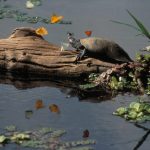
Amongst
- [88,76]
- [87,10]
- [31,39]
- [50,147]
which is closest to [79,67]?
[88,76]

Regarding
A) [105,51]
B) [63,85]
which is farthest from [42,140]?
[105,51]

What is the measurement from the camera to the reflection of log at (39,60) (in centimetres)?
805

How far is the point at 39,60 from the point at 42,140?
249 centimetres

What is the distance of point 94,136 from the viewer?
235 inches

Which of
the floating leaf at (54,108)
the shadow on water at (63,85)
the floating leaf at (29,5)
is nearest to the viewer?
the floating leaf at (54,108)

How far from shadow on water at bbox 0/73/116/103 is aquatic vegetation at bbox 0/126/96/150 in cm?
141

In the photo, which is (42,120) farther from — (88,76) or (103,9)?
(103,9)

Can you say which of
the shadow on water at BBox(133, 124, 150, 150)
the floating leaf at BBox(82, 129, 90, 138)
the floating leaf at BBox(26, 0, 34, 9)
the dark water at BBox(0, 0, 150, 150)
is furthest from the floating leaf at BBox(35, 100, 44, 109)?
the floating leaf at BBox(26, 0, 34, 9)

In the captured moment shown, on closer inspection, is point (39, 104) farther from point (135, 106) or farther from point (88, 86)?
point (135, 106)

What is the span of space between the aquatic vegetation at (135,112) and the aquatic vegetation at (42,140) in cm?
82

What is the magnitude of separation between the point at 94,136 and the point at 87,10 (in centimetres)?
621

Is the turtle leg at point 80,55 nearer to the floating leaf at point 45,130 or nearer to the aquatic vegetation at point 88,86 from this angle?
the aquatic vegetation at point 88,86

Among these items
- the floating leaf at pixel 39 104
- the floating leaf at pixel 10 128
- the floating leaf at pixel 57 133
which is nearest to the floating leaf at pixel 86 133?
the floating leaf at pixel 57 133

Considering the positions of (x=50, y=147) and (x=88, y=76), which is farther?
(x=88, y=76)
